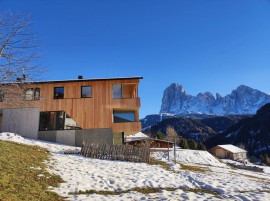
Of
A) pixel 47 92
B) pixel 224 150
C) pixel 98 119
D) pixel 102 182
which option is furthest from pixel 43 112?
pixel 224 150

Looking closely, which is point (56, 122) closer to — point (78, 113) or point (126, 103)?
point (78, 113)

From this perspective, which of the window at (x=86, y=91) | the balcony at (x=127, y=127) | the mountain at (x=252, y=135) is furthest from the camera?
the mountain at (x=252, y=135)

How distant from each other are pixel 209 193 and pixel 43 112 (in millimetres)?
27007

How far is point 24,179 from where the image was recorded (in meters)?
11.4

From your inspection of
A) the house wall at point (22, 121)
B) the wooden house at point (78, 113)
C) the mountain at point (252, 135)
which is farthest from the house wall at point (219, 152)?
the house wall at point (22, 121)

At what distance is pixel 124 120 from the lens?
114ft

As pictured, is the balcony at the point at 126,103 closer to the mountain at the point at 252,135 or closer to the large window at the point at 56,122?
the large window at the point at 56,122

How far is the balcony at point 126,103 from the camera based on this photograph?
1309 inches

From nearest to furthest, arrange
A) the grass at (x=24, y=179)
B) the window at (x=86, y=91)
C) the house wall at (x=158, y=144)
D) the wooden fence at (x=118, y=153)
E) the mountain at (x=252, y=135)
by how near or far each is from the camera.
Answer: the grass at (x=24, y=179) < the wooden fence at (x=118, y=153) < the window at (x=86, y=91) < the house wall at (x=158, y=144) < the mountain at (x=252, y=135)

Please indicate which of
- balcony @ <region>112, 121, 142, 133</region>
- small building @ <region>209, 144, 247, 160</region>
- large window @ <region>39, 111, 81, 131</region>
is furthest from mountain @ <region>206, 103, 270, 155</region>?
large window @ <region>39, 111, 81, 131</region>

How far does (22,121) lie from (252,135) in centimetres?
17292

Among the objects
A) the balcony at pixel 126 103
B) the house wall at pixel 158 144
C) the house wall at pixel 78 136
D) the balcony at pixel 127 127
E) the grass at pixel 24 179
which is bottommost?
the house wall at pixel 158 144

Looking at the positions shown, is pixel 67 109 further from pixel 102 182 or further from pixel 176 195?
pixel 176 195

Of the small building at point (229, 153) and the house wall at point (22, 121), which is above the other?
the house wall at point (22, 121)
